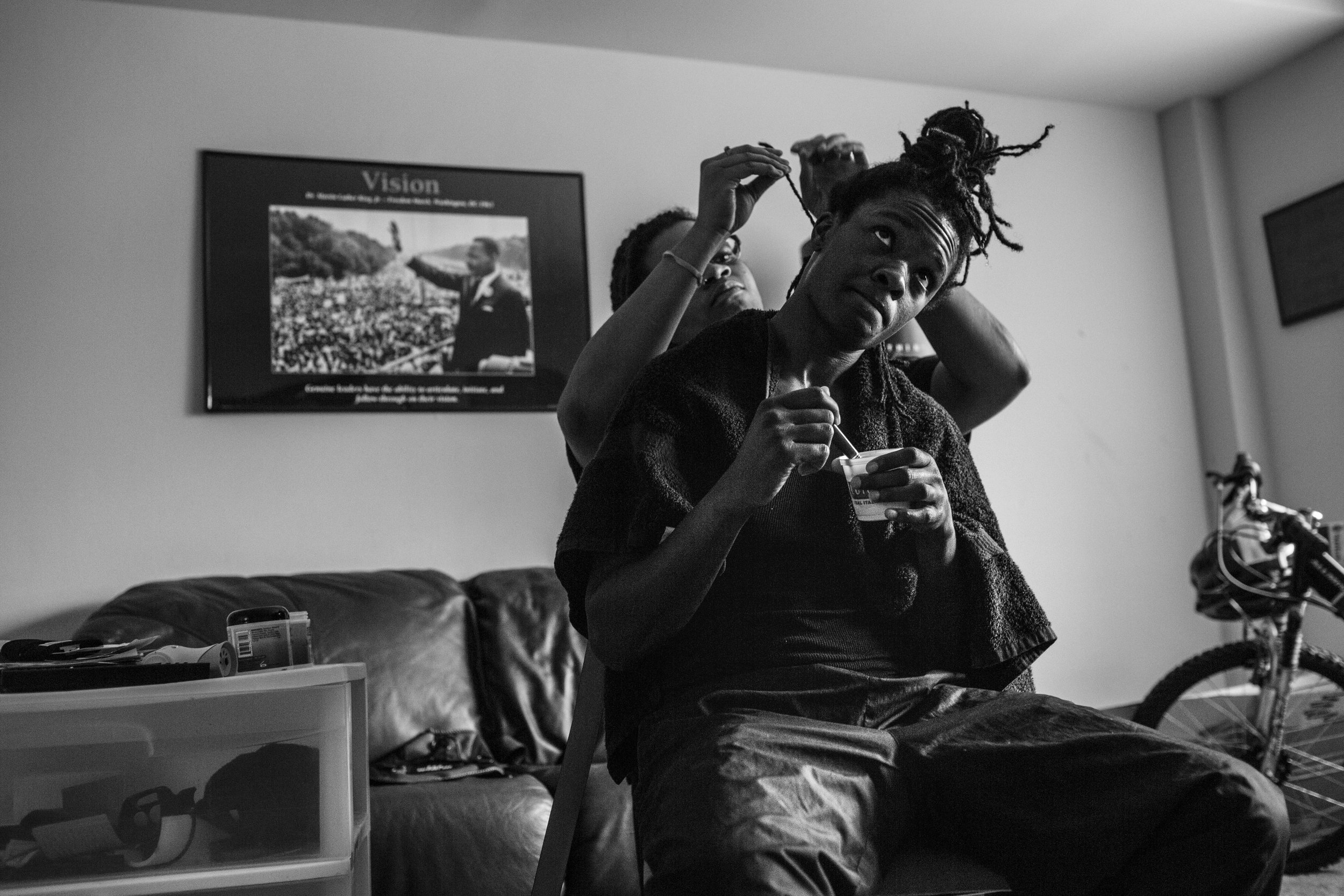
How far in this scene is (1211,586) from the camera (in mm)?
2988

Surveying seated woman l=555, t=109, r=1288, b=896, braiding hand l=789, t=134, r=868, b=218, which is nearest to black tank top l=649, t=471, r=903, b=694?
seated woman l=555, t=109, r=1288, b=896

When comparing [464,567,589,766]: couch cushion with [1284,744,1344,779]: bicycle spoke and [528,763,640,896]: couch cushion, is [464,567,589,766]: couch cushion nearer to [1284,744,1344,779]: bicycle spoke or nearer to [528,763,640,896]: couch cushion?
[528,763,640,896]: couch cushion

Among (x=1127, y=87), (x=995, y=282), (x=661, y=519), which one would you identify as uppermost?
(x=1127, y=87)

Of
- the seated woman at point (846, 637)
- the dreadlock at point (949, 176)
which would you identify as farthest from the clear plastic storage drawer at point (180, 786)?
the dreadlock at point (949, 176)

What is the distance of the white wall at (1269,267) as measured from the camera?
3.78 metres

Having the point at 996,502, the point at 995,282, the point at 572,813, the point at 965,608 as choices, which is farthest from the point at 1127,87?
the point at 572,813

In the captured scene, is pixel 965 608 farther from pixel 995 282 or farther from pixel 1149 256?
pixel 1149 256

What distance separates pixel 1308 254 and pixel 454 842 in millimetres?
3352

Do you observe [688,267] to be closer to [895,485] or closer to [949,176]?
[949,176]

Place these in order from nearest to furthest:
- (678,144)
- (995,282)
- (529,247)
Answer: (529,247), (678,144), (995,282)

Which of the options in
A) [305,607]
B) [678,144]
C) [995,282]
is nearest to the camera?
[305,607]

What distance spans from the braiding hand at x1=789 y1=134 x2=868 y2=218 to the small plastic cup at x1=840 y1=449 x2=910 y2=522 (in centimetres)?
46

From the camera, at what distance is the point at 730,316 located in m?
1.60

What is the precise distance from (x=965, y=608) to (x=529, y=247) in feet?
7.71
